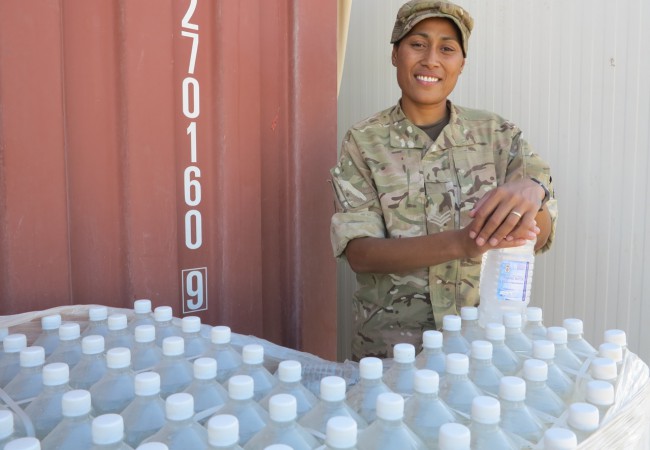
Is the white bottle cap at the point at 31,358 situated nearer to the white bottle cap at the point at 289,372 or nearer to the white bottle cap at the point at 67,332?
the white bottle cap at the point at 67,332

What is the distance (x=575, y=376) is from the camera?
112 cm

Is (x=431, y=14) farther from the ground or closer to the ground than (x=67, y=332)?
farther from the ground

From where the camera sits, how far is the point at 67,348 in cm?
121

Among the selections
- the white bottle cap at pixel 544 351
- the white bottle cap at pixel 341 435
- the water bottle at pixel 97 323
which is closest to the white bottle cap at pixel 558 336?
the white bottle cap at pixel 544 351

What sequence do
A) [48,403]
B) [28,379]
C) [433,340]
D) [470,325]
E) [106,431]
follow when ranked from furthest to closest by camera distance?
[470,325], [433,340], [28,379], [48,403], [106,431]

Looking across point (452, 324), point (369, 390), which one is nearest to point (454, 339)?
point (452, 324)

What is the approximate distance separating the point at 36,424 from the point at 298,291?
1236 millimetres

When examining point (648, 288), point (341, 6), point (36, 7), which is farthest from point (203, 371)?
point (341, 6)

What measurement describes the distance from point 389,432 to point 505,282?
71 centimetres

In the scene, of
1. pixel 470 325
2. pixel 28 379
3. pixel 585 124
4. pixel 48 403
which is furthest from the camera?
pixel 585 124

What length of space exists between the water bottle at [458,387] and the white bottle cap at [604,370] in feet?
0.77

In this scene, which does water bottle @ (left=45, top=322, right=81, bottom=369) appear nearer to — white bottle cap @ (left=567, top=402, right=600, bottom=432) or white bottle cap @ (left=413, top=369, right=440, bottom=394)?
white bottle cap @ (left=413, top=369, right=440, bottom=394)

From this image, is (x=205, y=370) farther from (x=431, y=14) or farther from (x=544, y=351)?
(x=431, y=14)

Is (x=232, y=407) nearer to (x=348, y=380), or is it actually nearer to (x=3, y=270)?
(x=348, y=380)
